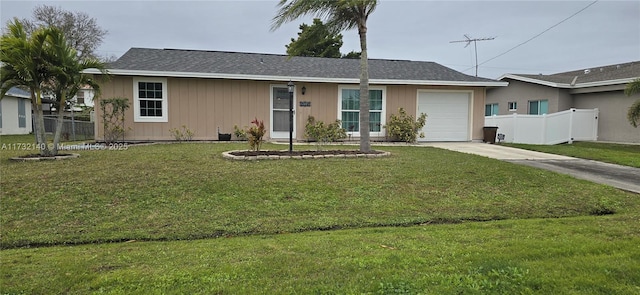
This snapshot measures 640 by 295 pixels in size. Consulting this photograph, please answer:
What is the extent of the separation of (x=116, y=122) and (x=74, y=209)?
8178 millimetres

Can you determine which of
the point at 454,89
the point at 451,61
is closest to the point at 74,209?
the point at 454,89

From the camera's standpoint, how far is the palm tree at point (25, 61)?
718 cm

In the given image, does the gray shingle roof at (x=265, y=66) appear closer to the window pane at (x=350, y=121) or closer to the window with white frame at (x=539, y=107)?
the window pane at (x=350, y=121)

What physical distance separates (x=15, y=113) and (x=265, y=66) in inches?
588

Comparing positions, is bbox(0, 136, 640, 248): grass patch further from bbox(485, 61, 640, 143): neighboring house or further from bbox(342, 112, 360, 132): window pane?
bbox(485, 61, 640, 143): neighboring house

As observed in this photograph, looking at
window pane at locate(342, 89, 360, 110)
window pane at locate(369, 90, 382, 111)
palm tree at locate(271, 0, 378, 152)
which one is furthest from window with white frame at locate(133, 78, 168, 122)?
window pane at locate(369, 90, 382, 111)

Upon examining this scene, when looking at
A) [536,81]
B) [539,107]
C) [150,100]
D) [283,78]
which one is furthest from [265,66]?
[539,107]

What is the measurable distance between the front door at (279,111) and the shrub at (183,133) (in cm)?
280

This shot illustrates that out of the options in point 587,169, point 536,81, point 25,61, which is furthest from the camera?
point 536,81

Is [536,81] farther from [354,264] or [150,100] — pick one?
[354,264]

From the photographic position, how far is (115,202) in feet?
17.0

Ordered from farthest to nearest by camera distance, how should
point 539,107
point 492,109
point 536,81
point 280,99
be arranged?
1. point 492,109
2. point 539,107
3. point 536,81
4. point 280,99

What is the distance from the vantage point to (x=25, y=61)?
728 cm

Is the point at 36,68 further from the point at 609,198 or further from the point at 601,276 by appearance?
the point at 609,198
